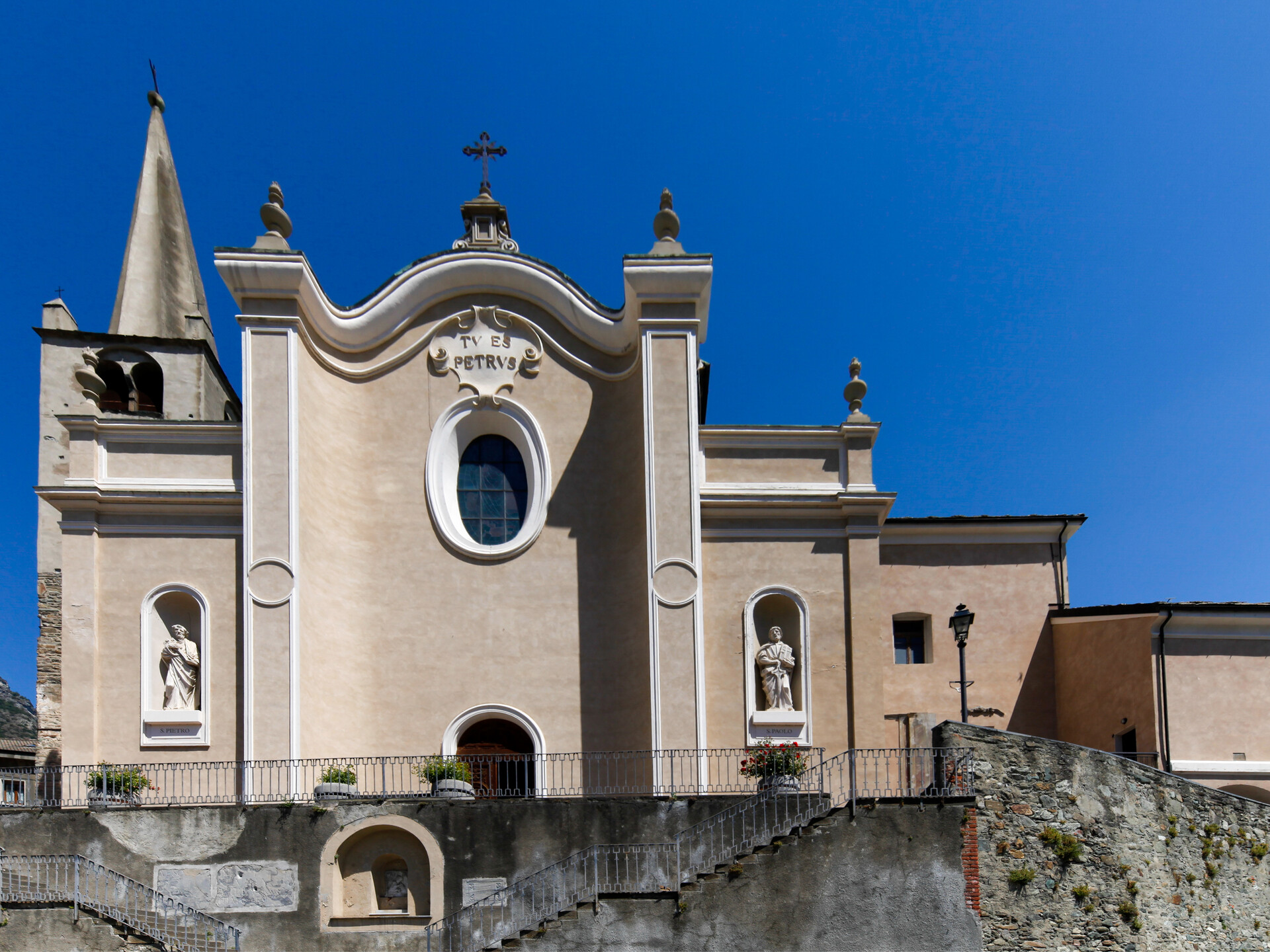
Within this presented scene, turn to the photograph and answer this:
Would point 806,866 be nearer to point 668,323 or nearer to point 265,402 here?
point 668,323

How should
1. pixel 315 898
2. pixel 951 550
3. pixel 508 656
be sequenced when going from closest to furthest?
pixel 315 898 → pixel 508 656 → pixel 951 550

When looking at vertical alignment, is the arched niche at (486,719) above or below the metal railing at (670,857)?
above

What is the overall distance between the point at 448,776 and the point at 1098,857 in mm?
8755

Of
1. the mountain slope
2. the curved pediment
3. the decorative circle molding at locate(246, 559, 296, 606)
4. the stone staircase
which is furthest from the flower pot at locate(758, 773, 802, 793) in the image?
the mountain slope

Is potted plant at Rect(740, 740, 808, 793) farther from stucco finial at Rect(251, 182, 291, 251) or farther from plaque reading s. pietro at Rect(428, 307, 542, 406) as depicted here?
stucco finial at Rect(251, 182, 291, 251)

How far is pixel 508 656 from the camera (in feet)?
62.4

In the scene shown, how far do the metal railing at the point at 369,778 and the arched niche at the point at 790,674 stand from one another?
66cm

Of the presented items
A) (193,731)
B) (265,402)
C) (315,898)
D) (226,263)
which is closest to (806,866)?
(315,898)

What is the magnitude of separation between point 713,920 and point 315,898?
5211 millimetres

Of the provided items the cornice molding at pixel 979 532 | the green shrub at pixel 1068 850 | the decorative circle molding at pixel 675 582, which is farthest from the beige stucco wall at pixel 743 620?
the green shrub at pixel 1068 850

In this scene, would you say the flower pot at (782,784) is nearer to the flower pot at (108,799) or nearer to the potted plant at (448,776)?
the potted plant at (448,776)

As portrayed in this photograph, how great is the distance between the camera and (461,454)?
66.5 feet

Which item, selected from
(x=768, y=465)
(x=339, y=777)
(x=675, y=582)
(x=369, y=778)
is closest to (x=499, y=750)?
(x=369, y=778)

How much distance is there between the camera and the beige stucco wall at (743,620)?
60.3 ft
